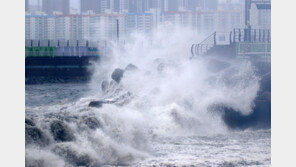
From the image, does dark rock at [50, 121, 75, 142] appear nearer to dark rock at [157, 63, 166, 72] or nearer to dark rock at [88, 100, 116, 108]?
dark rock at [88, 100, 116, 108]

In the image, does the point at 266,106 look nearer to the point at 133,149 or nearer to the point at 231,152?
the point at 231,152

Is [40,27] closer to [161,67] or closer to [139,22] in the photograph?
[139,22]

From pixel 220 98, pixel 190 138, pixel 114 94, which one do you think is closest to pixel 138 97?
pixel 114 94

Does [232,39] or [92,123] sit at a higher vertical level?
[232,39]

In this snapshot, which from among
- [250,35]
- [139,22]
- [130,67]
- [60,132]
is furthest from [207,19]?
[60,132]

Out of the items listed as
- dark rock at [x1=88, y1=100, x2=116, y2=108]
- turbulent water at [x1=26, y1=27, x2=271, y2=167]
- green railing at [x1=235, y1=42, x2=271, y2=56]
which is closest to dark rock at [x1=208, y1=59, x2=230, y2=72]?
turbulent water at [x1=26, y1=27, x2=271, y2=167]

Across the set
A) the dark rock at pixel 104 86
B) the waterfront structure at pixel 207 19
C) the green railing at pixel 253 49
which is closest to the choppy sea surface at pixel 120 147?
the dark rock at pixel 104 86

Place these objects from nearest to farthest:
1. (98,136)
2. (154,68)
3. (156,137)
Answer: (98,136) < (156,137) < (154,68)
